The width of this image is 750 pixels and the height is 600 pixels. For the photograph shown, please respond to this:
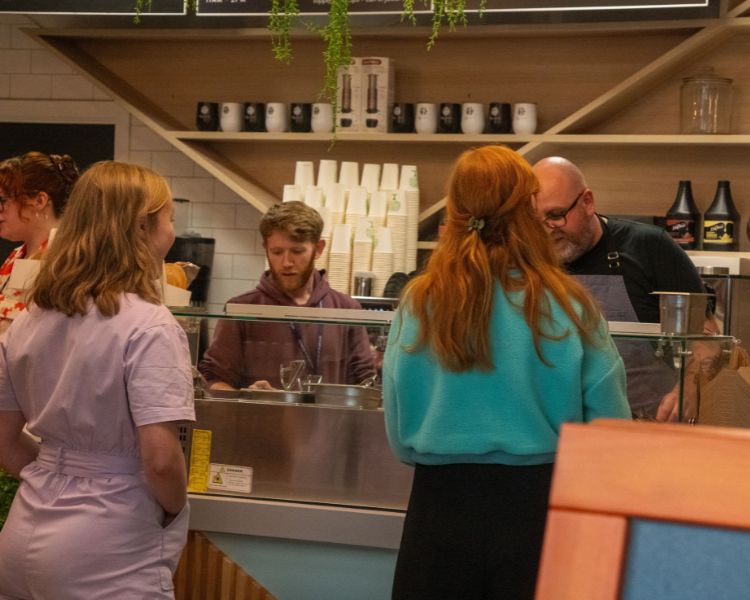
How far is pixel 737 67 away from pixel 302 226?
91.0 inches

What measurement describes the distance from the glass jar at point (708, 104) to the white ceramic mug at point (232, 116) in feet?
6.58

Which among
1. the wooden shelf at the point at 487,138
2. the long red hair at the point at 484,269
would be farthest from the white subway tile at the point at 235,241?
the long red hair at the point at 484,269

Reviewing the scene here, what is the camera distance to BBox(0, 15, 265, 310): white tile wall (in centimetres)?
553

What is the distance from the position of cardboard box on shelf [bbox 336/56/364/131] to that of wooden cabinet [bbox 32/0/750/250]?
0.06 m

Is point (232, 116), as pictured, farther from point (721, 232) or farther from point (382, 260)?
point (721, 232)

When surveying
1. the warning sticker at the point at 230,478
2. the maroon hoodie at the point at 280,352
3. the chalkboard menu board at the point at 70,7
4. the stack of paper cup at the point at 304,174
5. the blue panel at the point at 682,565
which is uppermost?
the chalkboard menu board at the point at 70,7

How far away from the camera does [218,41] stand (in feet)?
17.9

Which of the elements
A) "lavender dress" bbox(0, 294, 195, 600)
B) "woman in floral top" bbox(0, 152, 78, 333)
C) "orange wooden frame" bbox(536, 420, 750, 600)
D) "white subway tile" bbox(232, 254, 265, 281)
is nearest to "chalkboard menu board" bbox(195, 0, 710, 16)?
"white subway tile" bbox(232, 254, 265, 281)

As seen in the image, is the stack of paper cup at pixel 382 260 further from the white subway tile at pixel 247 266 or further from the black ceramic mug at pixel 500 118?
the white subway tile at pixel 247 266

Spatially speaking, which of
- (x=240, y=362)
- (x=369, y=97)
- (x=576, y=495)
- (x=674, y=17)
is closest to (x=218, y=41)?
(x=369, y=97)

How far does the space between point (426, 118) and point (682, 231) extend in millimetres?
1202

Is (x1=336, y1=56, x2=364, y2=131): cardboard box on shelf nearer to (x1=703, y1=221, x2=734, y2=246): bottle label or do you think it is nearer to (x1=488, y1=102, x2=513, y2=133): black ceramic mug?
(x1=488, y1=102, x2=513, y2=133): black ceramic mug

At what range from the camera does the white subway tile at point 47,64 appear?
5.71 meters

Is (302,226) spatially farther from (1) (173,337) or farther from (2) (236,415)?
(1) (173,337)
